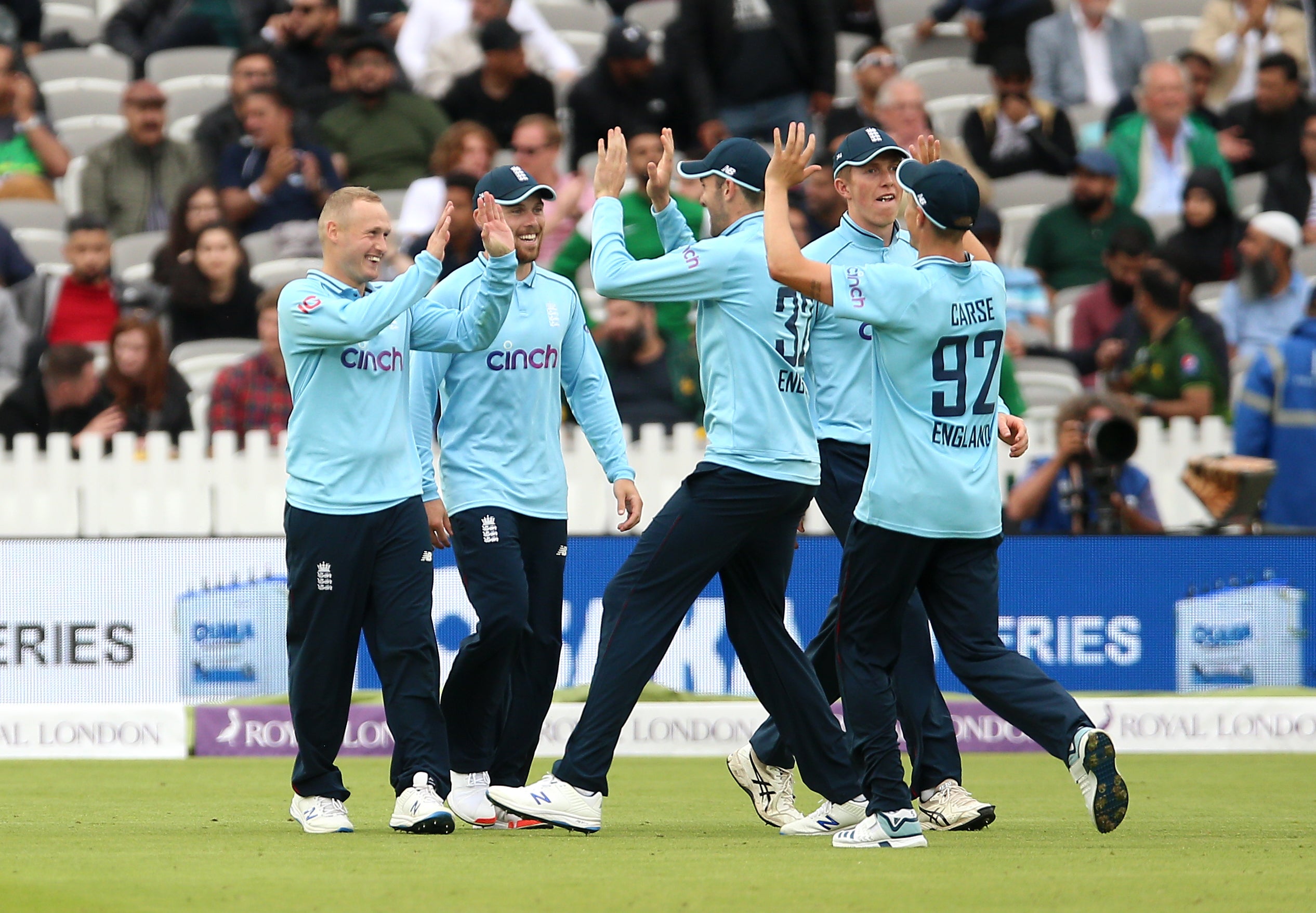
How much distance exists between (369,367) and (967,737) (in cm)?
531


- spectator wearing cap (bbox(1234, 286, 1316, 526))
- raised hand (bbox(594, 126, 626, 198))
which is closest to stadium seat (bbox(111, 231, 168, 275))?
spectator wearing cap (bbox(1234, 286, 1316, 526))

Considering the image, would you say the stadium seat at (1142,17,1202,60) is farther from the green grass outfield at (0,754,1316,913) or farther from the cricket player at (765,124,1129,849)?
the cricket player at (765,124,1129,849)

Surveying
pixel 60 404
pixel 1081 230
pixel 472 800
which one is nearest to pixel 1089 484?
pixel 1081 230

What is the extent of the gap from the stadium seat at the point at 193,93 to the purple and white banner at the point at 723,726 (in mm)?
7738

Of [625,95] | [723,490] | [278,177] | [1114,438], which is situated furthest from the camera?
[625,95]

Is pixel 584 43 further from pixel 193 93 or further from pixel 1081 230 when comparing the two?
pixel 1081 230

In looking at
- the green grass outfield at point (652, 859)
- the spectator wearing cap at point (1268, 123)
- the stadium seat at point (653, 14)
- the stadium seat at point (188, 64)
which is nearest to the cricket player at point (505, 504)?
the green grass outfield at point (652, 859)

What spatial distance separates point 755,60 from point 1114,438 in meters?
5.40

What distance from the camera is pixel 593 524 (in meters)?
12.6

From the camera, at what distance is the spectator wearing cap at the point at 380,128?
15539 mm

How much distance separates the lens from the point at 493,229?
22.5 feet

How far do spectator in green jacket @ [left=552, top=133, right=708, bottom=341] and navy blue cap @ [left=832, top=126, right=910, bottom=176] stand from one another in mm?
6131

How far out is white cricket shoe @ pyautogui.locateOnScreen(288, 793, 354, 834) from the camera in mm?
6844

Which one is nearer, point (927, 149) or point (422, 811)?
point (422, 811)
